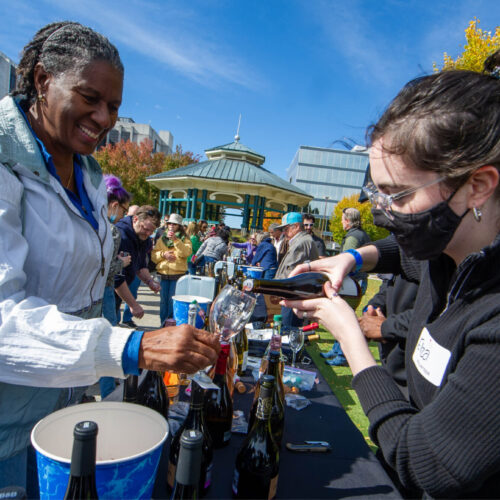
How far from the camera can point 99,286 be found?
165cm

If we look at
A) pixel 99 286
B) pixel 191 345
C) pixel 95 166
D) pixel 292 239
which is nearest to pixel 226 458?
pixel 191 345

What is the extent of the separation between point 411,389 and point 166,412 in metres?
1.13

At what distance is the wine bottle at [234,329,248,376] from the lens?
224cm

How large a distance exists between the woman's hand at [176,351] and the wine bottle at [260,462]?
265mm

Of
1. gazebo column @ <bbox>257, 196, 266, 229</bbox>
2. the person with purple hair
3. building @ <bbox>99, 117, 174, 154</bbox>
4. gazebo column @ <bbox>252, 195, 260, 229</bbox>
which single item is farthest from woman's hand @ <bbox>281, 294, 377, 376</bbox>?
building @ <bbox>99, 117, 174, 154</bbox>

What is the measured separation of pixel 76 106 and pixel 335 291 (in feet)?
4.90

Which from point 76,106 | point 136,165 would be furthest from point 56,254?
point 136,165

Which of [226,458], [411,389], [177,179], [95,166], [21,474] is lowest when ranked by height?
[21,474]

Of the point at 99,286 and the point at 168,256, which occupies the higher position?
the point at 99,286

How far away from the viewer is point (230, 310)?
150 cm

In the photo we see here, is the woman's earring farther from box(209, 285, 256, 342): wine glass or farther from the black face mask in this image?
box(209, 285, 256, 342): wine glass

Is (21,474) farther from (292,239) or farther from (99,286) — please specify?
(292,239)

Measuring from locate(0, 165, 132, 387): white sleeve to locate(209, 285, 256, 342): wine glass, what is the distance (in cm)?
52

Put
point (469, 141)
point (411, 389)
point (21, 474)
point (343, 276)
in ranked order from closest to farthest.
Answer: point (469, 141), point (21, 474), point (411, 389), point (343, 276)
